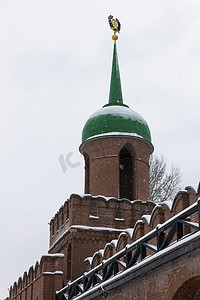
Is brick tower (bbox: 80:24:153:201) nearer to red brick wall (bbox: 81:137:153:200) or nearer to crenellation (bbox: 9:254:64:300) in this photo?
red brick wall (bbox: 81:137:153:200)

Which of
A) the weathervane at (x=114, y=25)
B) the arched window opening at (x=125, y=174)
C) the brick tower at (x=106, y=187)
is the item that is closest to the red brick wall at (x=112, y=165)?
the brick tower at (x=106, y=187)

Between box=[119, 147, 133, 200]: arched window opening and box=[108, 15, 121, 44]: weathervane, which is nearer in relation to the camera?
box=[119, 147, 133, 200]: arched window opening

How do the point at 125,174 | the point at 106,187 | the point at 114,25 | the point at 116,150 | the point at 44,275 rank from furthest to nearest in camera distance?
the point at 114,25 < the point at 125,174 < the point at 116,150 < the point at 106,187 < the point at 44,275

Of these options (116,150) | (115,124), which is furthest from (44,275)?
(115,124)

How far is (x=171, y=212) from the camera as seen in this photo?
10.4m

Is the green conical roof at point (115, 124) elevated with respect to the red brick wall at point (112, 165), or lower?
elevated

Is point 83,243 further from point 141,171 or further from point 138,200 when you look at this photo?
point 141,171

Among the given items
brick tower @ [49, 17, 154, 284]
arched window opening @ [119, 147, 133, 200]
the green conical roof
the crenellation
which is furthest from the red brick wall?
the crenellation

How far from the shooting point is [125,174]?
21188mm

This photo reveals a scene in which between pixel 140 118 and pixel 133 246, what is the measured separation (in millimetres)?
10436

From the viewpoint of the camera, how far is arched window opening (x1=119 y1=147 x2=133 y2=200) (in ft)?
67.7

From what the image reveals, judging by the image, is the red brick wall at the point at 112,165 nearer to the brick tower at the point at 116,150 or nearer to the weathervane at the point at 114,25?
the brick tower at the point at 116,150

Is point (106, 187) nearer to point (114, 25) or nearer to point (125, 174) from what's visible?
point (125, 174)

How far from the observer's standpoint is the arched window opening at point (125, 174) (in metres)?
20.6
